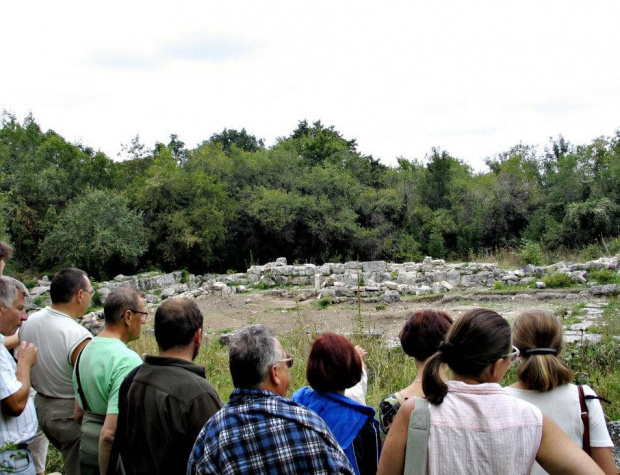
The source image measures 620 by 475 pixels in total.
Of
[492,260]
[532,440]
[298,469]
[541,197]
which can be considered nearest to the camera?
[532,440]

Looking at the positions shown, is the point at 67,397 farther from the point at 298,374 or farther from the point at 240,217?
the point at 240,217

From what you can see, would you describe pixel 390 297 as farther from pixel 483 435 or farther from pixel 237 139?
pixel 237 139

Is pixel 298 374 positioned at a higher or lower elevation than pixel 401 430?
Answer: lower

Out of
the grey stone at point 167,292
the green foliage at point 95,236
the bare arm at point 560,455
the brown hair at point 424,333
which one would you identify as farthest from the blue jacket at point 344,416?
Result: the green foliage at point 95,236

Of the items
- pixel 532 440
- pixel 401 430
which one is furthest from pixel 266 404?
pixel 532 440

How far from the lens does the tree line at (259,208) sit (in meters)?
22.4

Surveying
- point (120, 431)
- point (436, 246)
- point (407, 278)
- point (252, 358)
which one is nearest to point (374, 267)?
point (407, 278)

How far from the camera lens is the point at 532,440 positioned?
177cm

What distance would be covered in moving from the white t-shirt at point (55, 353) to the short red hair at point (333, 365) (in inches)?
69.4

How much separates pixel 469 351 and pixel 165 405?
1370 millimetres

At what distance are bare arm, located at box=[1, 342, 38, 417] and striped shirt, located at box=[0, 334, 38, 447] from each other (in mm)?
25

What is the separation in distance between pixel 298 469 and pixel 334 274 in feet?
58.8

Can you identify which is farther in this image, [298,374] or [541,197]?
[541,197]

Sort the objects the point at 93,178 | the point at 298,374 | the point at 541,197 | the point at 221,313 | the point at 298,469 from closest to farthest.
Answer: the point at 298,469 < the point at 298,374 < the point at 221,313 < the point at 93,178 < the point at 541,197
